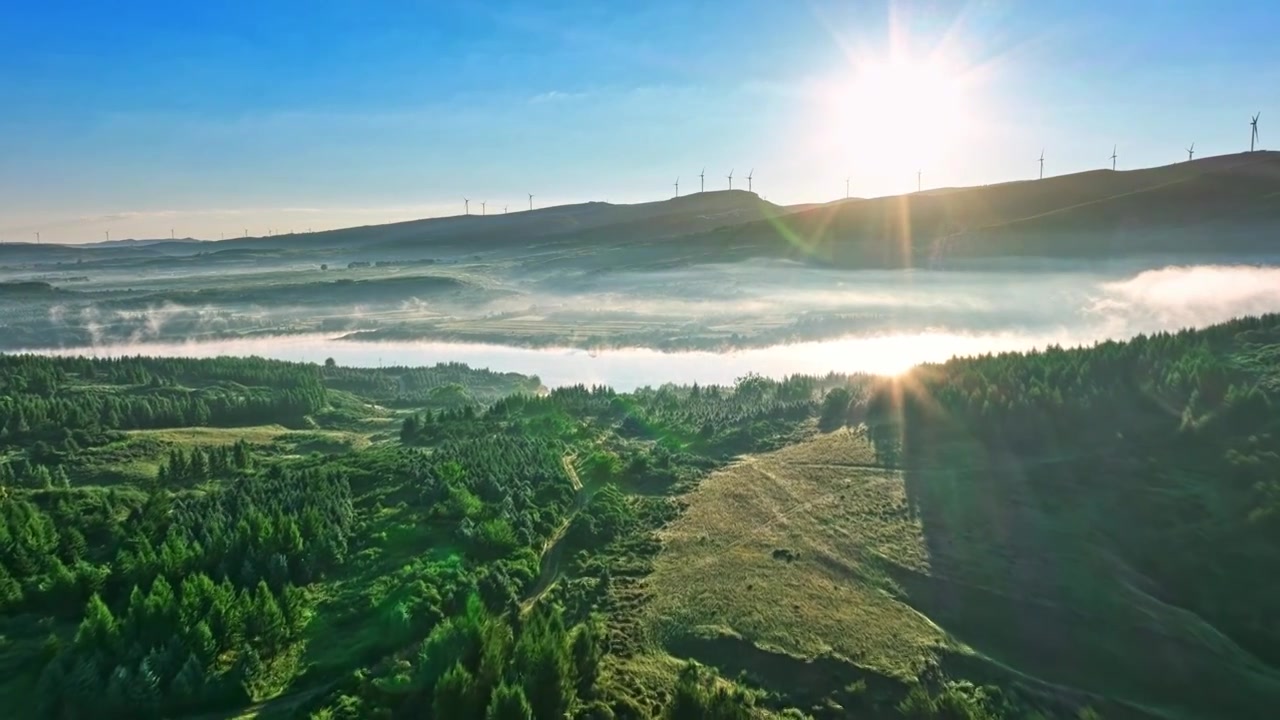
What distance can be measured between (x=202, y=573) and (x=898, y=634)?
179ft

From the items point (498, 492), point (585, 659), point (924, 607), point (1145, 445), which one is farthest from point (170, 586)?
point (1145, 445)

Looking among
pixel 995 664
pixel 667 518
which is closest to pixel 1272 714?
pixel 995 664

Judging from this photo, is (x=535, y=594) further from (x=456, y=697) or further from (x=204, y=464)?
(x=204, y=464)

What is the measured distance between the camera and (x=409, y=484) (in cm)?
9044

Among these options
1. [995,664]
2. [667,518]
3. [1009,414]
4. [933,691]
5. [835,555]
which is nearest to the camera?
[933,691]

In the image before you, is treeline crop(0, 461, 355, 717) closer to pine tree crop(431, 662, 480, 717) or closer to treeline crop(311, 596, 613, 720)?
treeline crop(311, 596, 613, 720)

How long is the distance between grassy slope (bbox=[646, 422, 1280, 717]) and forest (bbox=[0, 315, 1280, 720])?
2013 mm

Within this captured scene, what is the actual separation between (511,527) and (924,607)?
38.9m

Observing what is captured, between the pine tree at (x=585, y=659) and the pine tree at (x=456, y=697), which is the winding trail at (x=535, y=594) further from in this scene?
the pine tree at (x=585, y=659)

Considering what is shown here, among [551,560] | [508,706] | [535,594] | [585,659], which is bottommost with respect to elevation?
[535,594]

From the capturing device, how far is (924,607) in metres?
65.1

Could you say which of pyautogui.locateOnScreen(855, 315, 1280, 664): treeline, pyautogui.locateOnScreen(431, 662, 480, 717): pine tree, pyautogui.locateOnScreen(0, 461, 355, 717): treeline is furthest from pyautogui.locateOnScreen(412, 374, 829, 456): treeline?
pyautogui.locateOnScreen(431, 662, 480, 717): pine tree

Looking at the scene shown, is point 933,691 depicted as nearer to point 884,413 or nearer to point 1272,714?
point 1272,714

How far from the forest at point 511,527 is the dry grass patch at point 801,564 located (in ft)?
9.44
